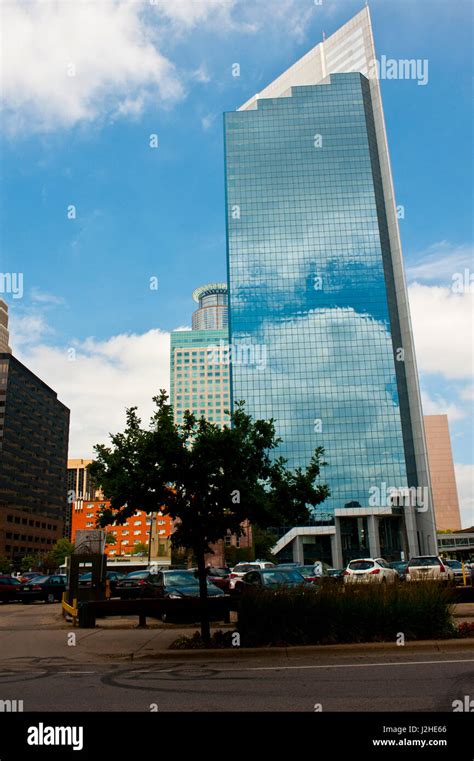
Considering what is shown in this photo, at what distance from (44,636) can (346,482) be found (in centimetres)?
9753

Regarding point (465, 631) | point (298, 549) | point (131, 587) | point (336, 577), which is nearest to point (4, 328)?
point (298, 549)

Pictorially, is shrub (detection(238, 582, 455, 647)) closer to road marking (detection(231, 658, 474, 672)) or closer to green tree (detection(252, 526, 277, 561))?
road marking (detection(231, 658, 474, 672))

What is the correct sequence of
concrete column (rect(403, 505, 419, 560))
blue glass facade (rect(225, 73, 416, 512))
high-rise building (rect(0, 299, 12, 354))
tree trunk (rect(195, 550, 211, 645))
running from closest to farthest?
tree trunk (rect(195, 550, 211, 645))
concrete column (rect(403, 505, 419, 560))
blue glass facade (rect(225, 73, 416, 512))
high-rise building (rect(0, 299, 12, 354))

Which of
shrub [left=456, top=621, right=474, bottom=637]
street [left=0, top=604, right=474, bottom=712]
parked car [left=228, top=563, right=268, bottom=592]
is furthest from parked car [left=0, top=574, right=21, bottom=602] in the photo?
shrub [left=456, top=621, right=474, bottom=637]

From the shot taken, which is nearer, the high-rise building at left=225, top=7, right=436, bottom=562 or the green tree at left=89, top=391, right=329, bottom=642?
the green tree at left=89, top=391, right=329, bottom=642

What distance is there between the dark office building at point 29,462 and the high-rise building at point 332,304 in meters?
58.7

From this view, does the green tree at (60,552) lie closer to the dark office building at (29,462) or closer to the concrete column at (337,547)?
the dark office building at (29,462)

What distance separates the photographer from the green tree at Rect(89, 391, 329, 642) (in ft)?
44.2

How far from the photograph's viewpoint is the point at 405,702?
711 centimetres

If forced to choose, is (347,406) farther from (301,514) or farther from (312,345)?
(301,514)

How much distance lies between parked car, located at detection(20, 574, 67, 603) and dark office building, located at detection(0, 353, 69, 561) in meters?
99.3

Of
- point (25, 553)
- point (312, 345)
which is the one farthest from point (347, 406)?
point (25, 553)

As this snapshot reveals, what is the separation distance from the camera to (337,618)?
12.2 m

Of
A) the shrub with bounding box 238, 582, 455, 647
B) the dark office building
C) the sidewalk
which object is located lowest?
the sidewalk
